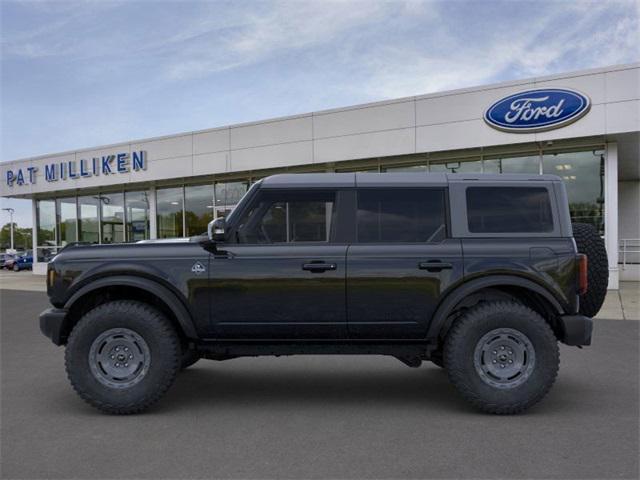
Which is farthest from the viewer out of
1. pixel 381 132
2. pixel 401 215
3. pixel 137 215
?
pixel 137 215

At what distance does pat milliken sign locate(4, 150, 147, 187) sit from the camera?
67.3 ft

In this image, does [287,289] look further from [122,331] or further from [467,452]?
[467,452]

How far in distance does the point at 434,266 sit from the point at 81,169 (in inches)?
825

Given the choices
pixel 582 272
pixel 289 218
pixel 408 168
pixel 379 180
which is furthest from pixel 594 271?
pixel 408 168

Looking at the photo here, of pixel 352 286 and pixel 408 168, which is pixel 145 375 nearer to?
pixel 352 286

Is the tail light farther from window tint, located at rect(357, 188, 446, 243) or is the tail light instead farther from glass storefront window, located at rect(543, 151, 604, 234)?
glass storefront window, located at rect(543, 151, 604, 234)

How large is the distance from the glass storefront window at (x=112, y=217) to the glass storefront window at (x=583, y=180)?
1663 centimetres

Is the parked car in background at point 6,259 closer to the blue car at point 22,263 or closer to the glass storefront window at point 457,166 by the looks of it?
the blue car at point 22,263

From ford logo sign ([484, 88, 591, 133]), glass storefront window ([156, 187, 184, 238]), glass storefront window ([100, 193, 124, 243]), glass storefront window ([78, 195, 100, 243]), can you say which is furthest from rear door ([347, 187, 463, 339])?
glass storefront window ([78, 195, 100, 243])

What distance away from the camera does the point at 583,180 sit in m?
14.1

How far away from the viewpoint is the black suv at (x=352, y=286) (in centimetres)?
442

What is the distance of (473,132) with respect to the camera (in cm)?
1428

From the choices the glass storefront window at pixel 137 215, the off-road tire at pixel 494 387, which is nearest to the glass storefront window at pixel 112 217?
the glass storefront window at pixel 137 215

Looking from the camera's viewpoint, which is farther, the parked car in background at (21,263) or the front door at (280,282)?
the parked car in background at (21,263)
